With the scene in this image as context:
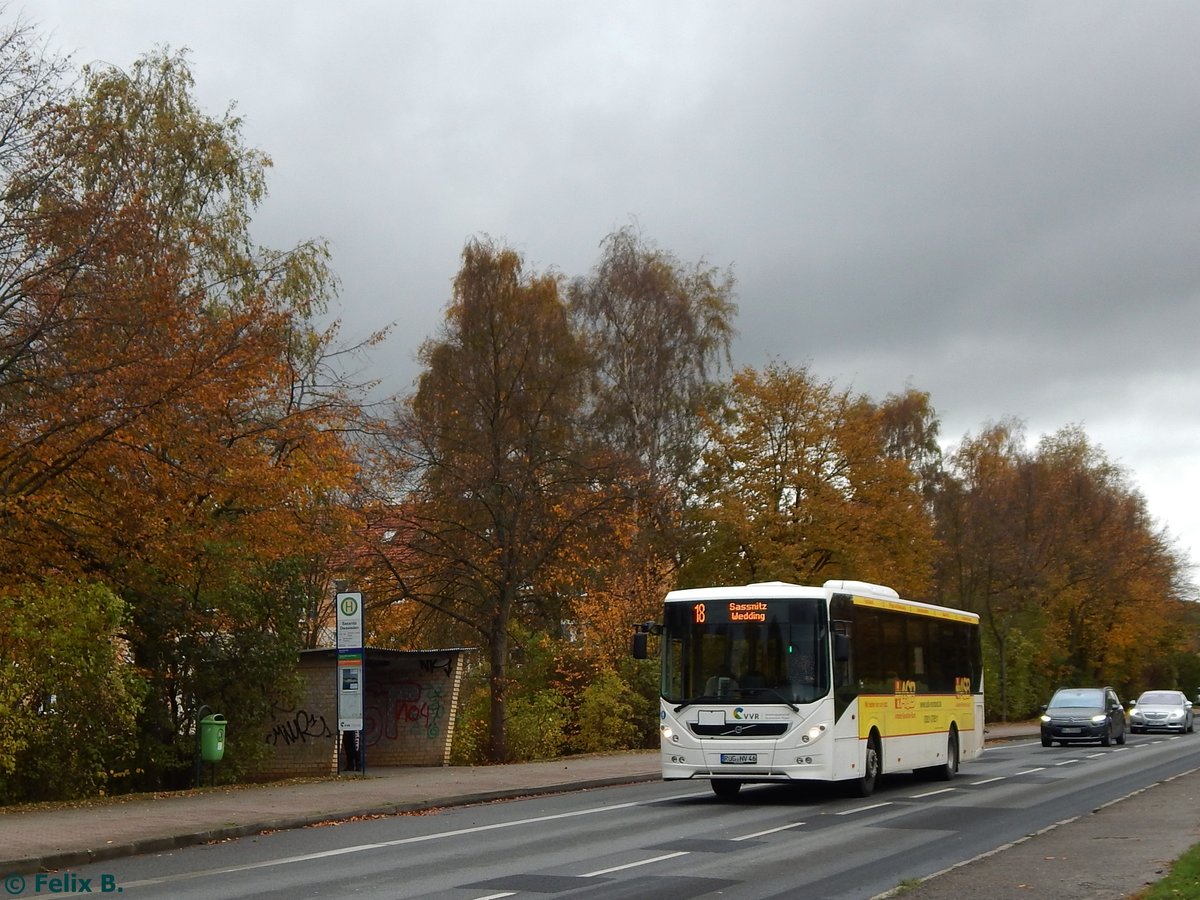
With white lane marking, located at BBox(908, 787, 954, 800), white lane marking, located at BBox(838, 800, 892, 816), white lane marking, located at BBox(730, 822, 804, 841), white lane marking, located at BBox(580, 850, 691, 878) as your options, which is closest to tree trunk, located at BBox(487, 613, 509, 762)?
white lane marking, located at BBox(908, 787, 954, 800)

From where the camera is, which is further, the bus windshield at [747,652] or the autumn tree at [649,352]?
the autumn tree at [649,352]

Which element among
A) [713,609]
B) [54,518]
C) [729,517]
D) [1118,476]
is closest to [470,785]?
[713,609]

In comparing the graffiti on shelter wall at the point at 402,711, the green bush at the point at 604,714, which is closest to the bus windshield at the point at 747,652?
the graffiti on shelter wall at the point at 402,711

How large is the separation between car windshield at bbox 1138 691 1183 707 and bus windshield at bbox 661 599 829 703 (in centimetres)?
3691

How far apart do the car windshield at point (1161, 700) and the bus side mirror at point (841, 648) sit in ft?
120

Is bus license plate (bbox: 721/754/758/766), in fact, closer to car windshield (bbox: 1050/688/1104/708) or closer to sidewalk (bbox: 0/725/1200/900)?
sidewalk (bbox: 0/725/1200/900)

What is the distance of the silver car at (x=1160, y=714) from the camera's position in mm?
51188

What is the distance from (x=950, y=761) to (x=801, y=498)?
1977 centimetres

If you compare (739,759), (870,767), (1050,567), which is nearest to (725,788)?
(739,759)

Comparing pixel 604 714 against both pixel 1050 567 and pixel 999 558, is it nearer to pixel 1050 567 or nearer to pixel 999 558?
pixel 999 558

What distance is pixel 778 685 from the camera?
65.4ft

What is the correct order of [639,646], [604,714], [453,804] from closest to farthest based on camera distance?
[639,646], [453,804], [604,714]

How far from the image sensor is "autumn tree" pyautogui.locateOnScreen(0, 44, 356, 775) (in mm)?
19062

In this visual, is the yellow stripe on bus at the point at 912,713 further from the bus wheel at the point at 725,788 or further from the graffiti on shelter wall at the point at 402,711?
the graffiti on shelter wall at the point at 402,711
